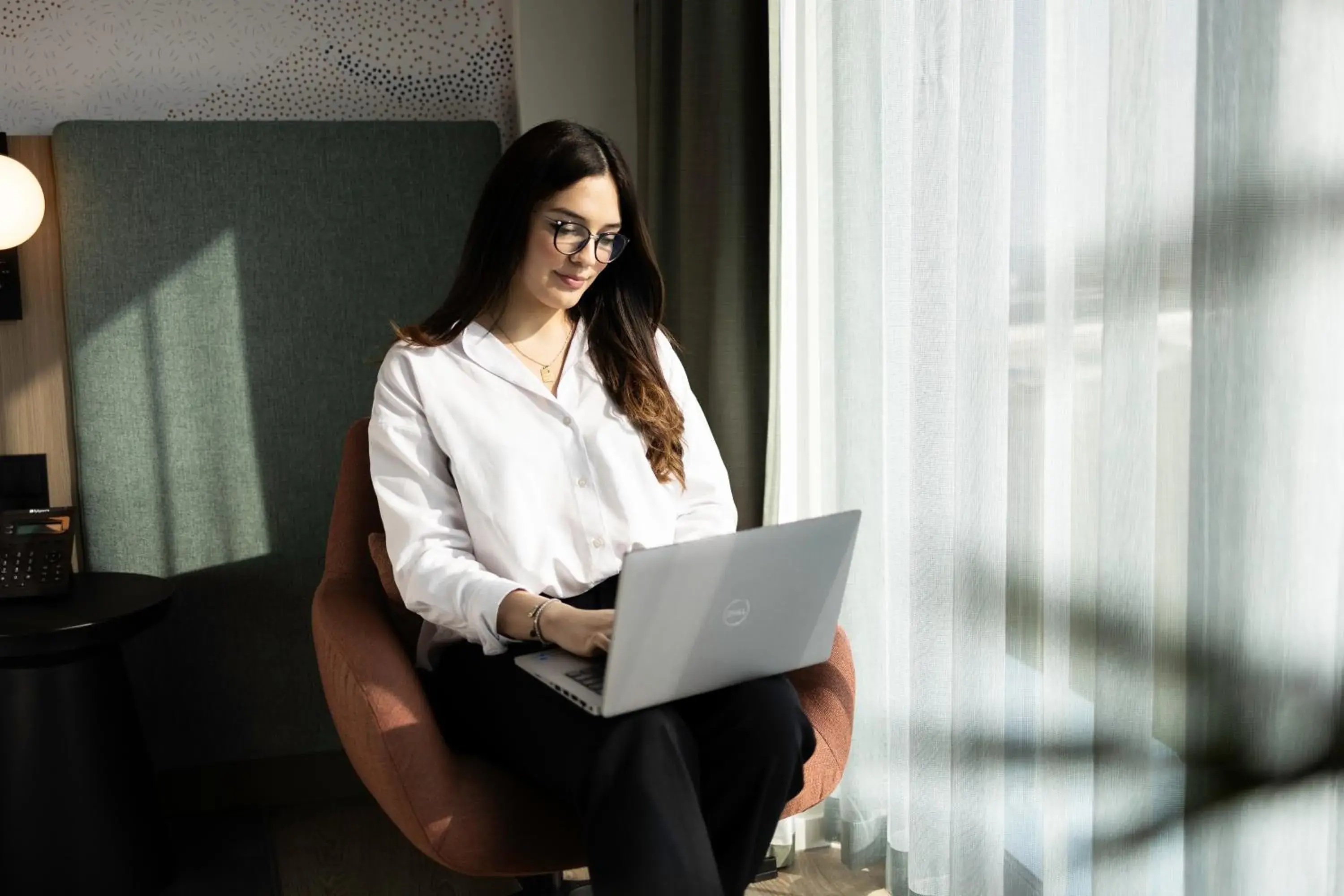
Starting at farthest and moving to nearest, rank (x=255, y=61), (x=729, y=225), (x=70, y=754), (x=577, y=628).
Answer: (x=255, y=61) < (x=729, y=225) < (x=70, y=754) < (x=577, y=628)

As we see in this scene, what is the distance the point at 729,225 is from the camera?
2.14m

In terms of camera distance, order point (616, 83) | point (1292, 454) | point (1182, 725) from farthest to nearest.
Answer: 1. point (616, 83)
2. point (1182, 725)
3. point (1292, 454)

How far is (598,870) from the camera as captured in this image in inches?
51.9

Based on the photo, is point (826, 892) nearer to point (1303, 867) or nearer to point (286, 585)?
point (1303, 867)

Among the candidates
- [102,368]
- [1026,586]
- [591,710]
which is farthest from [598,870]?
[102,368]

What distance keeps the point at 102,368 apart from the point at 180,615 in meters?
0.55

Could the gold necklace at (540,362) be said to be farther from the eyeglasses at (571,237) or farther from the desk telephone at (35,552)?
the desk telephone at (35,552)

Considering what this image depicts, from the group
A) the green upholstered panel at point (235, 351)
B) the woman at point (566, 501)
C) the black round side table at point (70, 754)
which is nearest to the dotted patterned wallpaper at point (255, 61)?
the green upholstered panel at point (235, 351)

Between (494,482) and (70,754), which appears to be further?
(70,754)

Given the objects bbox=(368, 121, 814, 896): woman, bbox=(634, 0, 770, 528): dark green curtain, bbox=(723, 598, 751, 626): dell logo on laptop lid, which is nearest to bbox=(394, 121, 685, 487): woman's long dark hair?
bbox=(368, 121, 814, 896): woman

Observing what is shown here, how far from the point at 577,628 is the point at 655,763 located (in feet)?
0.66

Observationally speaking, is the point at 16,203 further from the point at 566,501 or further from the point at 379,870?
the point at 379,870

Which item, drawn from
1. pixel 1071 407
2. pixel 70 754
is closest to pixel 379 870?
pixel 70 754

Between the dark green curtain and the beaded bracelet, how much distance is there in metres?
0.77
